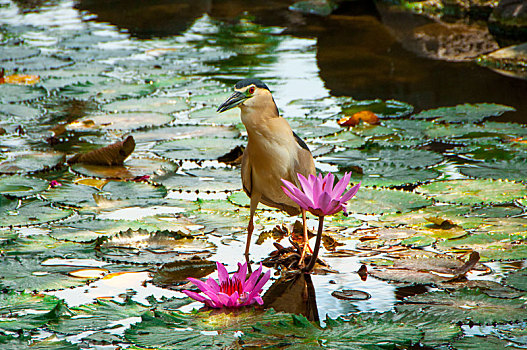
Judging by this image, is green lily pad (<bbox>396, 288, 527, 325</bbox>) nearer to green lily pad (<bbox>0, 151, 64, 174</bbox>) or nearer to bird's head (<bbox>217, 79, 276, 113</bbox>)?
bird's head (<bbox>217, 79, 276, 113</bbox>)

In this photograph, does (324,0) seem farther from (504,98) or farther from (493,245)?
(493,245)

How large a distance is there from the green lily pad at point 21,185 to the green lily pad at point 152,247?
0.85m

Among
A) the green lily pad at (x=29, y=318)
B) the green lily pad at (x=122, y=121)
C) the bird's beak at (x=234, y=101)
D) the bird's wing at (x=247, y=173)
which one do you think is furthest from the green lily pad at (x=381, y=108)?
the green lily pad at (x=29, y=318)

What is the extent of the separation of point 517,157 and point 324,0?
6.68m

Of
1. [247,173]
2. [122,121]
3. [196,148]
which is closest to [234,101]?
[247,173]

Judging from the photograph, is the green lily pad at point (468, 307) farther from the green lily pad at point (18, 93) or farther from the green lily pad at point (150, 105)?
the green lily pad at point (18, 93)

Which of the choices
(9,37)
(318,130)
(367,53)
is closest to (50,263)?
(318,130)

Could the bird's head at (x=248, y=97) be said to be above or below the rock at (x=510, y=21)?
above

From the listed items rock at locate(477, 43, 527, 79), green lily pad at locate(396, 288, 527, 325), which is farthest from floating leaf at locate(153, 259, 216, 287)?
rock at locate(477, 43, 527, 79)

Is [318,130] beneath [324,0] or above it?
beneath

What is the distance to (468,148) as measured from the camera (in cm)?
418

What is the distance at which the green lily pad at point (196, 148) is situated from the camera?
13.7ft

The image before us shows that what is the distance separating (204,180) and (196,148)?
22.7 inches

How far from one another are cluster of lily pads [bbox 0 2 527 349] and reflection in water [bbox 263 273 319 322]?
0.07m
